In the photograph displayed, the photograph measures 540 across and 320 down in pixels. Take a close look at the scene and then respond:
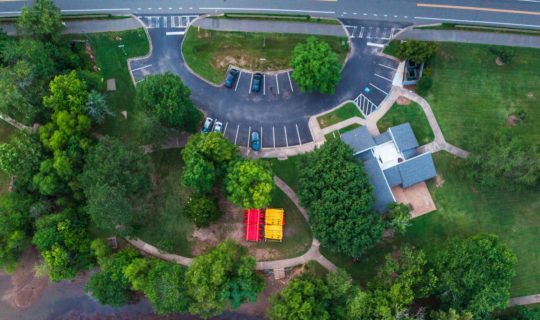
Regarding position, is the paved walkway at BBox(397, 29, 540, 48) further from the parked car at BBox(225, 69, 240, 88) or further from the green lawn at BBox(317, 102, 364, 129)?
the parked car at BBox(225, 69, 240, 88)

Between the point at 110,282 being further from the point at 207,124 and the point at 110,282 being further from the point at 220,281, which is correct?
the point at 207,124

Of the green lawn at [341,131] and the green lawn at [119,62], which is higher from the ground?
the green lawn at [119,62]

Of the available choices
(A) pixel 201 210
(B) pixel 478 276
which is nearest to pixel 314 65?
(A) pixel 201 210

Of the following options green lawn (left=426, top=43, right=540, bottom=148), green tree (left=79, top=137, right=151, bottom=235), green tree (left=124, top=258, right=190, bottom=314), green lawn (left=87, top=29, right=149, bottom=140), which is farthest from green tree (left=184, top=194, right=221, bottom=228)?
green lawn (left=426, top=43, right=540, bottom=148)

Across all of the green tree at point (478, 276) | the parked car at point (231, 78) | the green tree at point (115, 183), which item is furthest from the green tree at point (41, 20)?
the green tree at point (478, 276)

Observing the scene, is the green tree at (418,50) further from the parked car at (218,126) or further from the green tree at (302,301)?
the green tree at (302,301)

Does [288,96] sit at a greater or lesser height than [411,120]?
greater
